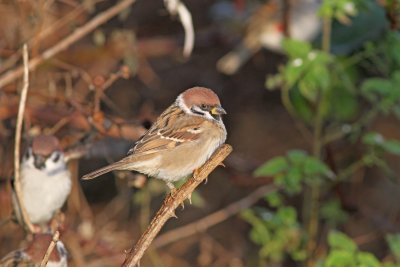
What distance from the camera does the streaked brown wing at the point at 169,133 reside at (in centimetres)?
300

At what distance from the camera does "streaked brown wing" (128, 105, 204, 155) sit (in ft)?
9.85

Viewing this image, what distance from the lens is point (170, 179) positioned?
9.86ft

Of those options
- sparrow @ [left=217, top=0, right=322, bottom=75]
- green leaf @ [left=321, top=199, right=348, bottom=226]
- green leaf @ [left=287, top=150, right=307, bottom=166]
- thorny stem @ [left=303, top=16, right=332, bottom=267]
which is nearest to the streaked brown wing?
green leaf @ [left=287, top=150, right=307, bottom=166]

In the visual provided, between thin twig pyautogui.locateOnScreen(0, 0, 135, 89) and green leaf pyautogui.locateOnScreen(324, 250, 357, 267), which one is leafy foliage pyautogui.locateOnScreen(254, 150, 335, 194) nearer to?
green leaf pyautogui.locateOnScreen(324, 250, 357, 267)

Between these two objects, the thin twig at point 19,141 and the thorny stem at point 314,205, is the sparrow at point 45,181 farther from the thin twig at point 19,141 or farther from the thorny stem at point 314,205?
the thorny stem at point 314,205

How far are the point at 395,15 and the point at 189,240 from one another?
6.86 feet

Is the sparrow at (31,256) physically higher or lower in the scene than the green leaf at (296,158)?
higher

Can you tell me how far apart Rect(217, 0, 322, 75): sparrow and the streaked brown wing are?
203 cm

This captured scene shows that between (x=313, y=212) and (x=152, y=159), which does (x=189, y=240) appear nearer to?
(x=313, y=212)

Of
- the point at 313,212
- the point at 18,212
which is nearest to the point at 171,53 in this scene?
the point at 313,212

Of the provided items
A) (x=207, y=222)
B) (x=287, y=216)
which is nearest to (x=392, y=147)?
(x=287, y=216)

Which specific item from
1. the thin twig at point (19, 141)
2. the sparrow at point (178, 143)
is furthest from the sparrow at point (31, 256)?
the sparrow at point (178, 143)

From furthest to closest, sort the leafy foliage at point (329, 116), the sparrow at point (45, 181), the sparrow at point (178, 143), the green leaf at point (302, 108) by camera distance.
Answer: the green leaf at point (302, 108) < the leafy foliage at point (329, 116) < the sparrow at point (45, 181) < the sparrow at point (178, 143)

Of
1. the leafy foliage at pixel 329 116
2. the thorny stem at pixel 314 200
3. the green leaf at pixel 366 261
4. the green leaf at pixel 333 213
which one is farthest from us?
the green leaf at pixel 333 213
